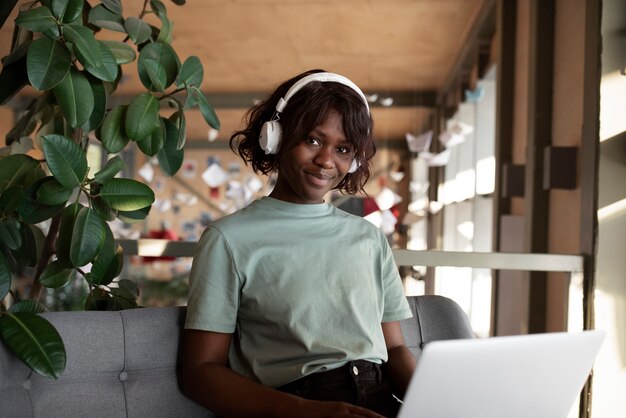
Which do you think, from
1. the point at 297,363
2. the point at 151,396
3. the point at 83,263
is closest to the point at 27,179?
the point at 83,263

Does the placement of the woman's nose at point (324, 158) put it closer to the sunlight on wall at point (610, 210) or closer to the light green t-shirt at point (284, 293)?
the light green t-shirt at point (284, 293)

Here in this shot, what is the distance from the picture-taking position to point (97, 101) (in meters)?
1.74

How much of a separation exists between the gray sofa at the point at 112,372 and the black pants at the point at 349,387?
0.23 meters

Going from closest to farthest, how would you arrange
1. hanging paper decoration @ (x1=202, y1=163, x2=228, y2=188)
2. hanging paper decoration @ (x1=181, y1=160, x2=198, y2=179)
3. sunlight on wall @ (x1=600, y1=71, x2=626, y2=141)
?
sunlight on wall @ (x1=600, y1=71, x2=626, y2=141)
hanging paper decoration @ (x1=202, y1=163, x2=228, y2=188)
hanging paper decoration @ (x1=181, y1=160, x2=198, y2=179)

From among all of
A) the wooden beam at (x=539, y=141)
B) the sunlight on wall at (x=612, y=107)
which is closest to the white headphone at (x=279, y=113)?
the sunlight on wall at (x=612, y=107)

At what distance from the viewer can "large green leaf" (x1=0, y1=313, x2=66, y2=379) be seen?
121 centimetres

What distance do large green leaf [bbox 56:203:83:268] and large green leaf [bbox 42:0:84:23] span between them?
403 millimetres

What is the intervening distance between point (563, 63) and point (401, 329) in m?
2.06

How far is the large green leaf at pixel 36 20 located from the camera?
1.53m

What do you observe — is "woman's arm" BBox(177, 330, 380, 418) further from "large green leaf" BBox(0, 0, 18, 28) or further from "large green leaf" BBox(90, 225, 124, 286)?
"large green leaf" BBox(0, 0, 18, 28)

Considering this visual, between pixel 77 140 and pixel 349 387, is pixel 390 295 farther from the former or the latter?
pixel 77 140

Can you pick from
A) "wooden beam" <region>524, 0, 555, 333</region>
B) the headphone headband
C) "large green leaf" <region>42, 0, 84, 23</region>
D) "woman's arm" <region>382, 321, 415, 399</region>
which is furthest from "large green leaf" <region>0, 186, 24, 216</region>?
"wooden beam" <region>524, 0, 555, 333</region>

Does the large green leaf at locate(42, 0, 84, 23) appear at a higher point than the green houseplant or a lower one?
higher

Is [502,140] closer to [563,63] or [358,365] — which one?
[563,63]
